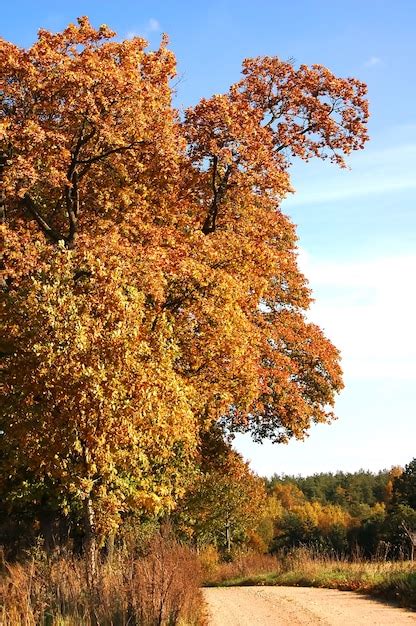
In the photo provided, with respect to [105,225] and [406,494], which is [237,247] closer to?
[105,225]

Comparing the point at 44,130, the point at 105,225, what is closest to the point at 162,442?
the point at 105,225

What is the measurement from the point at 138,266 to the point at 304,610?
25.1 feet

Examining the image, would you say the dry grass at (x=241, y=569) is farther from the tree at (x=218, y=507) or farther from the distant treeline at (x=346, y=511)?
the tree at (x=218, y=507)

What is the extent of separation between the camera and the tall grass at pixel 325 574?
14.6m

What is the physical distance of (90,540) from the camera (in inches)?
534

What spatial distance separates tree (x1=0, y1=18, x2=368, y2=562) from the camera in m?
12.5

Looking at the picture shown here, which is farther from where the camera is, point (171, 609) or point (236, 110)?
point (236, 110)

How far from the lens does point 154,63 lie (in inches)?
797

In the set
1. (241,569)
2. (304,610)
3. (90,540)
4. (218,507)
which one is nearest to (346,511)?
(218,507)

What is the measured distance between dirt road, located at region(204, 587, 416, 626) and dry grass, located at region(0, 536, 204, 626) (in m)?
1.65

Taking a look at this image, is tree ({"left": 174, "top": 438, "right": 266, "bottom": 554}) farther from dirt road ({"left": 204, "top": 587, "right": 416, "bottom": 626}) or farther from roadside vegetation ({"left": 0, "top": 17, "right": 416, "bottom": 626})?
dirt road ({"left": 204, "top": 587, "right": 416, "bottom": 626})

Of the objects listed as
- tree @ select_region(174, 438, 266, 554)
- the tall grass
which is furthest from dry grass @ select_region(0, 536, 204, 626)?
tree @ select_region(174, 438, 266, 554)

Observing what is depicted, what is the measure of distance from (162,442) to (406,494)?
6002 centimetres

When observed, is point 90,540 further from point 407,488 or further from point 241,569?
point 407,488
